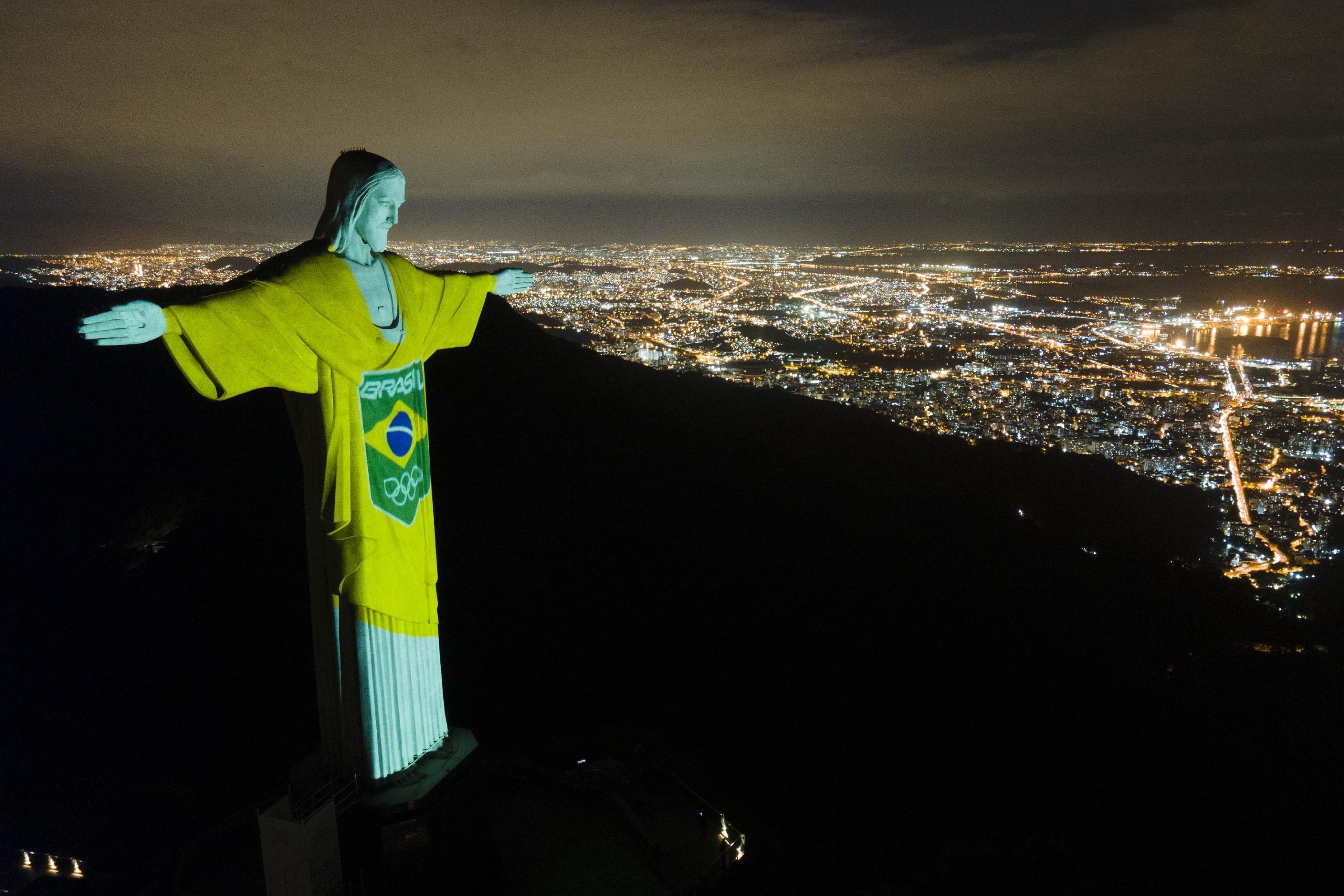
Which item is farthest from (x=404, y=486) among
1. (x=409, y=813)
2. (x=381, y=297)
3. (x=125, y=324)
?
(x=409, y=813)

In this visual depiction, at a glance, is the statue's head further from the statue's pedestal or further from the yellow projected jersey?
the statue's pedestal

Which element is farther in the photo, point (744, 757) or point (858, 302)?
point (858, 302)

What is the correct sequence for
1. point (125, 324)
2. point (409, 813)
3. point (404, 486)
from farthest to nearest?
point (404, 486), point (409, 813), point (125, 324)

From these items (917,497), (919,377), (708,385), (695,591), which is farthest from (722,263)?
(695,591)

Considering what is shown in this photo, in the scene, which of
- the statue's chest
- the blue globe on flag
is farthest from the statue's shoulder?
the blue globe on flag

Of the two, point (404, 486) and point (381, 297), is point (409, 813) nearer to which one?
point (404, 486)

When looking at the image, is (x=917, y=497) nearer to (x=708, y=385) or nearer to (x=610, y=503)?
(x=610, y=503)
